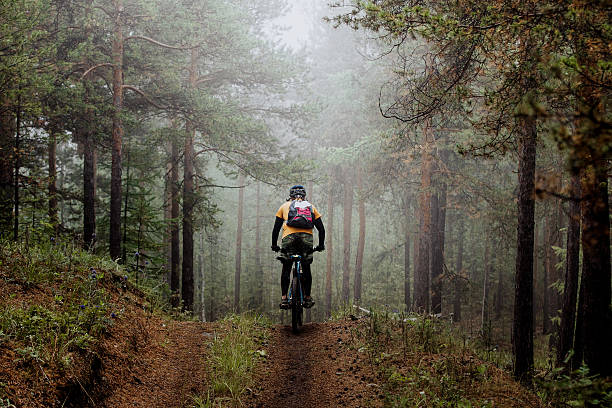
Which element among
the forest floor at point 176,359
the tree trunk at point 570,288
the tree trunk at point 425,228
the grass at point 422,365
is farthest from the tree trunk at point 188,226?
the tree trunk at point 570,288

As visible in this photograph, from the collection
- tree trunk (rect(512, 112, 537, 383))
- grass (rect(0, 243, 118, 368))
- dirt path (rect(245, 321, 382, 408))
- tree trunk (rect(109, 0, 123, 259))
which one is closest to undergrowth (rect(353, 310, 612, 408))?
dirt path (rect(245, 321, 382, 408))

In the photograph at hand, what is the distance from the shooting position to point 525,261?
817 cm

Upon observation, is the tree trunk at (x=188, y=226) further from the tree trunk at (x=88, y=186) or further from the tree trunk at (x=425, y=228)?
the tree trunk at (x=425, y=228)

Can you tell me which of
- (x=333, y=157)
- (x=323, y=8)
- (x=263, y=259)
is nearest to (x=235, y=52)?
(x=333, y=157)

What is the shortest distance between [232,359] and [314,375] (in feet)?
4.27

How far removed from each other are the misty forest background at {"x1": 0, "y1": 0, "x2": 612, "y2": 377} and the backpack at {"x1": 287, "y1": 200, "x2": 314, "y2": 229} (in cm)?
255

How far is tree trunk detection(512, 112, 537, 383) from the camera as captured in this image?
793 centimetres

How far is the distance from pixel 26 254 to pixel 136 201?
7533 mm

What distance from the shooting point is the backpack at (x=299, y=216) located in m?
8.59

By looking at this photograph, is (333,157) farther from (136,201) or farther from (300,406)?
(300,406)

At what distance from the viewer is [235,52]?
55.5ft

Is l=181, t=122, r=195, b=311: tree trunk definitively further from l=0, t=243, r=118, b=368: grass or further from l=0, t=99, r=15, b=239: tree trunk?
l=0, t=243, r=118, b=368: grass

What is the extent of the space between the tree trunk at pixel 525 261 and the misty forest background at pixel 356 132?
0.12 ft

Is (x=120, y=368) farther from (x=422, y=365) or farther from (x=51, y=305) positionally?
(x=422, y=365)
